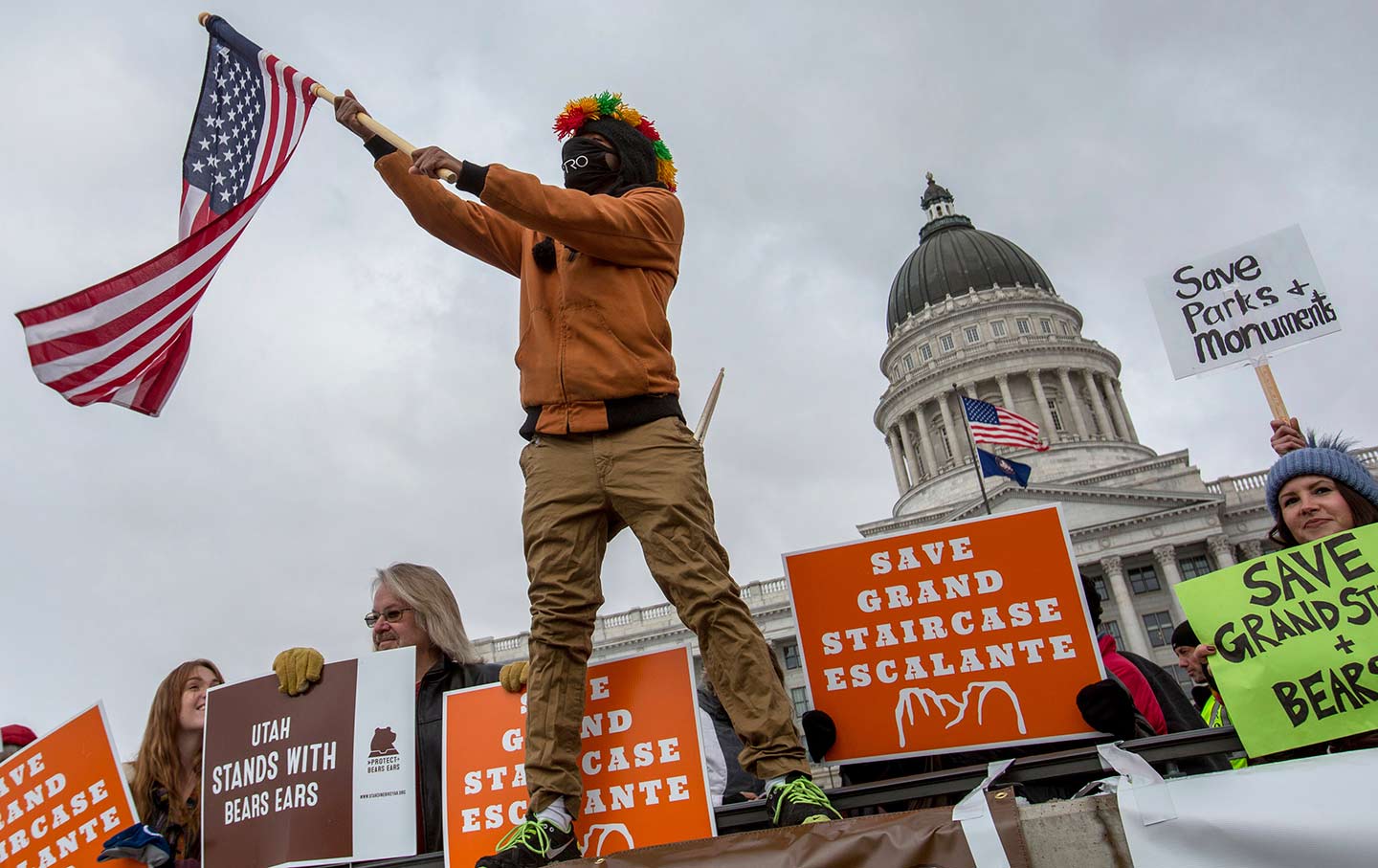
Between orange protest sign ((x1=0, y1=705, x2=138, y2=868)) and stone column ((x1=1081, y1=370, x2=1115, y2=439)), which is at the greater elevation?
stone column ((x1=1081, y1=370, x2=1115, y2=439))

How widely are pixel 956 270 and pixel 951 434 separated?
12957mm

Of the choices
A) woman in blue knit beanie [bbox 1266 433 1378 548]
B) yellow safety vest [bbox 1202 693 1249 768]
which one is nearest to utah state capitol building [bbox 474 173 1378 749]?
yellow safety vest [bbox 1202 693 1249 768]

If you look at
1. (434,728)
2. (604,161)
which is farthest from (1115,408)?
(604,161)

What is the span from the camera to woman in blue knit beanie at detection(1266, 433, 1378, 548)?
3.51m

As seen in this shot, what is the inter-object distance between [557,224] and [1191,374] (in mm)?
4254

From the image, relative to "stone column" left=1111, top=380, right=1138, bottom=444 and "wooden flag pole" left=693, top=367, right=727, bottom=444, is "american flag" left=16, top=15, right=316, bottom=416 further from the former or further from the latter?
"stone column" left=1111, top=380, right=1138, bottom=444

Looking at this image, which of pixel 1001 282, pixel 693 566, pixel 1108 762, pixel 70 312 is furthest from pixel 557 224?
pixel 1001 282

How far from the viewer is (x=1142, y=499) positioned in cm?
4362

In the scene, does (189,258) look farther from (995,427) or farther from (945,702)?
(995,427)

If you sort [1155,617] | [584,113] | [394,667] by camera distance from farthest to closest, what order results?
[1155,617] < [394,667] < [584,113]

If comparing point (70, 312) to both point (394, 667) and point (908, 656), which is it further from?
point (908, 656)

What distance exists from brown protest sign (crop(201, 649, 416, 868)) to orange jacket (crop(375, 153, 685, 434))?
149cm

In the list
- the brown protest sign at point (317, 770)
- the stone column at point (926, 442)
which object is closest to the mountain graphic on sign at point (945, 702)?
the brown protest sign at point (317, 770)

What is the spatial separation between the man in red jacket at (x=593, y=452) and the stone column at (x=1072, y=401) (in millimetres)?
55075
